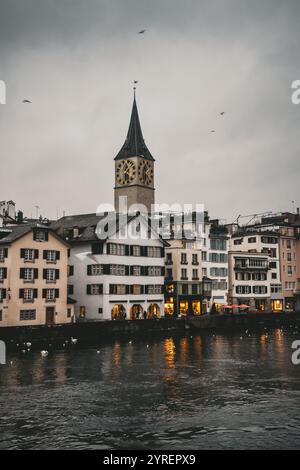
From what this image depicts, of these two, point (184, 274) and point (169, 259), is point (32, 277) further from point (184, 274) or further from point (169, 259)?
point (184, 274)

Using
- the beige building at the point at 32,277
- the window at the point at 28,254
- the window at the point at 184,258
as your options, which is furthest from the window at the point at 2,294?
the window at the point at 184,258

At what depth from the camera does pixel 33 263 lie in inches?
2726

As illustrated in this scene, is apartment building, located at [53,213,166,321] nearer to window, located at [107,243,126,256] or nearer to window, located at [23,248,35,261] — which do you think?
window, located at [107,243,126,256]

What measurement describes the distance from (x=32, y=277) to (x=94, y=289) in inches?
433

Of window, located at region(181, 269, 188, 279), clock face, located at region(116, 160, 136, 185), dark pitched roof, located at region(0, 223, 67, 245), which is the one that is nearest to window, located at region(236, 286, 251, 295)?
window, located at region(181, 269, 188, 279)

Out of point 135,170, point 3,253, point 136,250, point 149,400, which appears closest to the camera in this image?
point 149,400

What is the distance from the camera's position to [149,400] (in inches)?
1276

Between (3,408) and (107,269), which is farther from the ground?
(107,269)

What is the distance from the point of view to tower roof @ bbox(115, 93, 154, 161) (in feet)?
410

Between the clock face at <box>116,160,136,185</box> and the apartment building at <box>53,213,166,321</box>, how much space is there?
4004cm

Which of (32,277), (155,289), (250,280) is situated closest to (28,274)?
(32,277)
